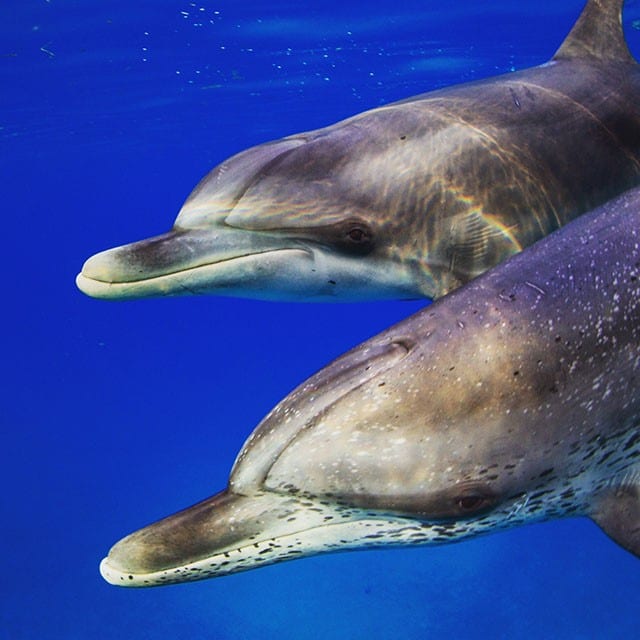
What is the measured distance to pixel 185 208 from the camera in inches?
172

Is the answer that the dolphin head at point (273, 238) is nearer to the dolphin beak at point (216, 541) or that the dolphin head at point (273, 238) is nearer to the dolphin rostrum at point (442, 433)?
the dolphin rostrum at point (442, 433)

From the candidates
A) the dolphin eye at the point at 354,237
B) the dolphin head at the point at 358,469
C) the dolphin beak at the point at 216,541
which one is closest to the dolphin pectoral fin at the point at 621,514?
the dolphin head at the point at 358,469

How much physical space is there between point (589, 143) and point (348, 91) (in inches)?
1060

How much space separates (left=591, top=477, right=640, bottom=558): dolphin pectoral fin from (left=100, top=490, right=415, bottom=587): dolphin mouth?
3.07 ft

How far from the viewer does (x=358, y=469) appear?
117 inches

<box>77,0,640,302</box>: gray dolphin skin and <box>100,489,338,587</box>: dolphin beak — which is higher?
<box>77,0,640,302</box>: gray dolphin skin

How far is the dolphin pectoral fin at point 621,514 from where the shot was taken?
11.0ft

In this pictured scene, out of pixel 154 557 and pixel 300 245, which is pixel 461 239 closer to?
pixel 300 245

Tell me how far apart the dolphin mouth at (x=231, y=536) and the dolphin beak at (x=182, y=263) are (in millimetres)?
1450

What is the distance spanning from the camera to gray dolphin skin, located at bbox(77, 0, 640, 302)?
13.9 ft

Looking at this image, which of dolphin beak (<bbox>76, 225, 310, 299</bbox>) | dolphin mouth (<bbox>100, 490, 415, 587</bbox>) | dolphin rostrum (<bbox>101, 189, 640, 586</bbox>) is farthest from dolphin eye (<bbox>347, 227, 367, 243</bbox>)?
dolphin mouth (<bbox>100, 490, 415, 587</bbox>)

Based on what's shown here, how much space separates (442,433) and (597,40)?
3997 mm

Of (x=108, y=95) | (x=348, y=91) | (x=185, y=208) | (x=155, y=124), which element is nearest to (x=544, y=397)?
(x=185, y=208)

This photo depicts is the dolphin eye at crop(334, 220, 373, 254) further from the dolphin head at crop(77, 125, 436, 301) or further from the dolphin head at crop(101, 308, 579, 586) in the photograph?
the dolphin head at crop(101, 308, 579, 586)
